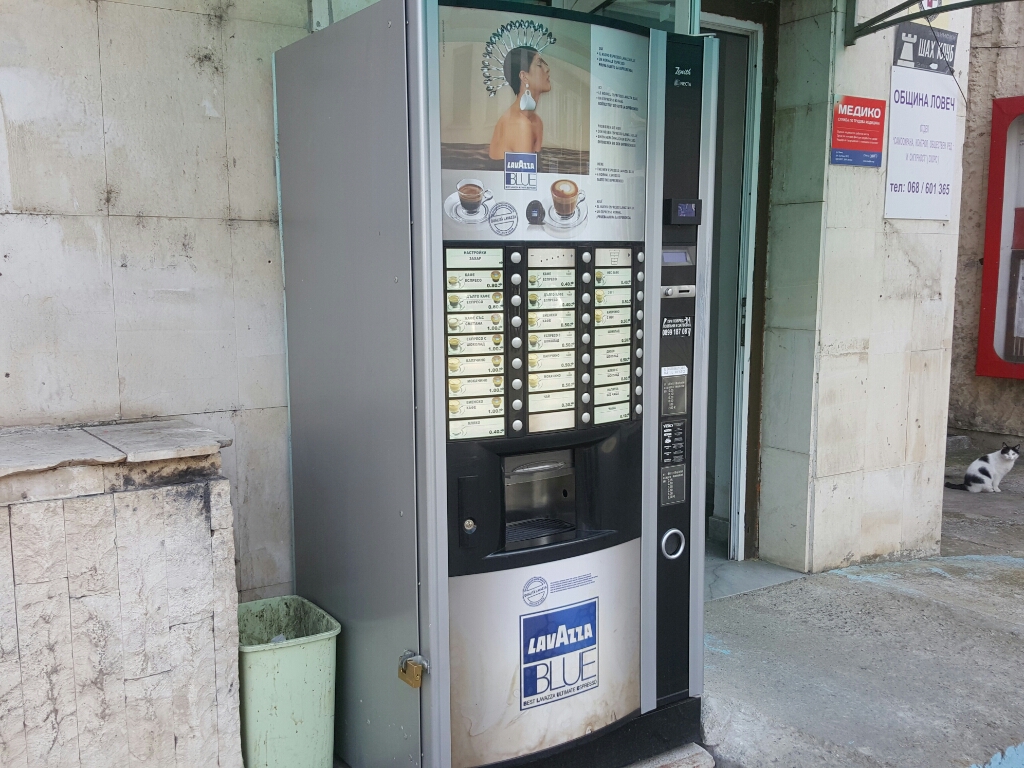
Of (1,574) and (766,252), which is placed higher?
(766,252)

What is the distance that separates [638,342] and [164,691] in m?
1.53

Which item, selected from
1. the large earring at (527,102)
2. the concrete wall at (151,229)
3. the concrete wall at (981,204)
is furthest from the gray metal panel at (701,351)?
the concrete wall at (981,204)

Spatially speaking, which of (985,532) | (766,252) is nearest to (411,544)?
(766,252)

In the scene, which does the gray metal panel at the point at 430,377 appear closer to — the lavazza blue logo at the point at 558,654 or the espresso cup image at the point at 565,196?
the lavazza blue logo at the point at 558,654

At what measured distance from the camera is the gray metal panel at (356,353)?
2.24 metres

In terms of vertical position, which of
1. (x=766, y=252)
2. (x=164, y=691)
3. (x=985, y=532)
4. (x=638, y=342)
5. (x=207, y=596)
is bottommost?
(x=985, y=532)

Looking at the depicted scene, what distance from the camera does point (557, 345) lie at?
7.66 ft

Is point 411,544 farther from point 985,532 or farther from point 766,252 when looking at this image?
point 985,532

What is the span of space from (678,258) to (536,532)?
882 millimetres

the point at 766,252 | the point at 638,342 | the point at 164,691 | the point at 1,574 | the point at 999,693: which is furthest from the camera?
the point at 766,252

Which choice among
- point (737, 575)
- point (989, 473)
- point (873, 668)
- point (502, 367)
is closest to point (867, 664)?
point (873, 668)

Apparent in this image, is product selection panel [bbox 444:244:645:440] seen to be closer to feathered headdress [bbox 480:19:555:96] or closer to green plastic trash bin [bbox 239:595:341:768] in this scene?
feathered headdress [bbox 480:19:555:96]

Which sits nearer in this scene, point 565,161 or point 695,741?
point 565,161

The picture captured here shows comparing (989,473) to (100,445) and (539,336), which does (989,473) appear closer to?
(539,336)
